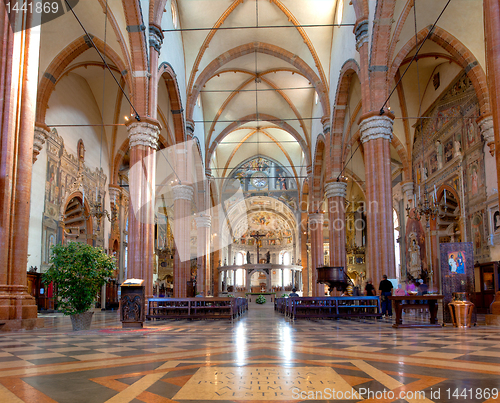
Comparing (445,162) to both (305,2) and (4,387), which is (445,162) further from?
(4,387)

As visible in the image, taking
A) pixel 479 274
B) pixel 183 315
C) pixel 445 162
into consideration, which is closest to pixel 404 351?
pixel 183 315

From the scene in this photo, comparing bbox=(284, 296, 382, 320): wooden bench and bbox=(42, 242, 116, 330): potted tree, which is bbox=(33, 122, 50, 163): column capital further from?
bbox=(284, 296, 382, 320): wooden bench

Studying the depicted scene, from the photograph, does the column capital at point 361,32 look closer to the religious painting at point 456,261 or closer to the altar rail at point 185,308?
the religious painting at point 456,261

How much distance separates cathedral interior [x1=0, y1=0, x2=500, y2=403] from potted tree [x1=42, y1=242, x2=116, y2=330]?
0.63m

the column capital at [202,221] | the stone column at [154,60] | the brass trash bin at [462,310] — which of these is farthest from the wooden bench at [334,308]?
the column capital at [202,221]

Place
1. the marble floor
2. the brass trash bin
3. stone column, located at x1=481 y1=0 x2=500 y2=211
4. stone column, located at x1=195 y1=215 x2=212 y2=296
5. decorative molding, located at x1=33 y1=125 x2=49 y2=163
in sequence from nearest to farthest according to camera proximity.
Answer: the marble floor
stone column, located at x1=481 y1=0 x2=500 y2=211
the brass trash bin
decorative molding, located at x1=33 y1=125 x2=49 y2=163
stone column, located at x1=195 y1=215 x2=212 y2=296

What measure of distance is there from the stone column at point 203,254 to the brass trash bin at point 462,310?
17327mm

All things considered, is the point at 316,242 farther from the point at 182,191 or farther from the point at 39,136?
the point at 39,136

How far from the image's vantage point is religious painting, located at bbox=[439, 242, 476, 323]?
8.66 metres

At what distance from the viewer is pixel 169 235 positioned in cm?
3759

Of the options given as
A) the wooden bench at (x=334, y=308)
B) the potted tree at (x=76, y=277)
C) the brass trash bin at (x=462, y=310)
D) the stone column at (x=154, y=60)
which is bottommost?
the wooden bench at (x=334, y=308)

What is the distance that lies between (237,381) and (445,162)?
17.4 m

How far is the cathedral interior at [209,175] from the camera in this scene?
3.43 meters

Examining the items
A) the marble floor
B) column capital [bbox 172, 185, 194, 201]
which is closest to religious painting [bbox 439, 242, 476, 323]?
the marble floor
